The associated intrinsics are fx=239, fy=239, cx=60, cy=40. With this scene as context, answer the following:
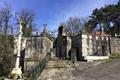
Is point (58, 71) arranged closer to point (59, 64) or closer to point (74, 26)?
point (59, 64)

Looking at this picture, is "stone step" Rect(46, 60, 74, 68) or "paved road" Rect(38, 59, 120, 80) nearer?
"paved road" Rect(38, 59, 120, 80)

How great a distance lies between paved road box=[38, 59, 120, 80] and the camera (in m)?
21.5

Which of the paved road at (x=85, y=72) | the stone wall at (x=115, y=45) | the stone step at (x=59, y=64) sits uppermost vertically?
the stone wall at (x=115, y=45)

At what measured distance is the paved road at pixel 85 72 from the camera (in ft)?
70.6

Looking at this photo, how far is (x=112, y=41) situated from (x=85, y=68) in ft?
41.1

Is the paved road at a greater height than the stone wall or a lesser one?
lesser

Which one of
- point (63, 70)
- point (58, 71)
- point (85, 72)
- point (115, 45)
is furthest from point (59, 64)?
point (115, 45)

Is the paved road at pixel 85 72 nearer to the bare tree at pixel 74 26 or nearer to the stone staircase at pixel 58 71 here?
the stone staircase at pixel 58 71

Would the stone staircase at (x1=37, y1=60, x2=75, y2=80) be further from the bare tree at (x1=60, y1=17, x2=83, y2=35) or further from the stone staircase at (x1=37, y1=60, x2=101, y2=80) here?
the bare tree at (x1=60, y1=17, x2=83, y2=35)

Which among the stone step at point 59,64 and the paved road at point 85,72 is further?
the stone step at point 59,64

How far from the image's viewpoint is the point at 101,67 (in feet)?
82.5

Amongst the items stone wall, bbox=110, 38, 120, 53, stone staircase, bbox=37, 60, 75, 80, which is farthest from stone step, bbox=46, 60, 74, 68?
stone wall, bbox=110, 38, 120, 53

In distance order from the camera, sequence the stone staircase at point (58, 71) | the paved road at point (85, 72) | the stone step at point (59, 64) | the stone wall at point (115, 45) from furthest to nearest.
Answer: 1. the stone wall at point (115, 45)
2. the stone step at point (59, 64)
3. the stone staircase at point (58, 71)
4. the paved road at point (85, 72)

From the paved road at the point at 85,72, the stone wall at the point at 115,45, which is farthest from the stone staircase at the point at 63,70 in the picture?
the stone wall at the point at 115,45
